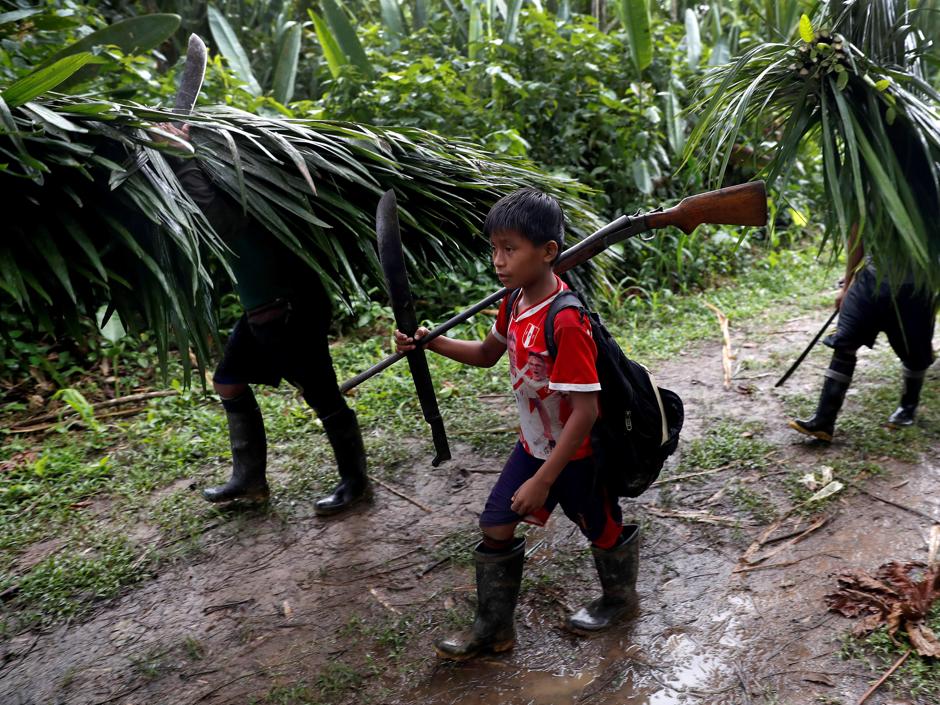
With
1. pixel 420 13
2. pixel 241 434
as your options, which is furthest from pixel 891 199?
pixel 420 13

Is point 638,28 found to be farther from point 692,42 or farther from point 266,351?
point 266,351

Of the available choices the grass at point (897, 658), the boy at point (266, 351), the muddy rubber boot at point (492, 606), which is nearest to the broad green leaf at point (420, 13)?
the boy at point (266, 351)

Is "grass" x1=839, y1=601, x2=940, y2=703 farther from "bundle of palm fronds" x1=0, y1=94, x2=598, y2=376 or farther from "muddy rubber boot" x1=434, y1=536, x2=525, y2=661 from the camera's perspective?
"bundle of palm fronds" x1=0, y1=94, x2=598, y2=376

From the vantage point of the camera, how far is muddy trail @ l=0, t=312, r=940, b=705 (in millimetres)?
1992

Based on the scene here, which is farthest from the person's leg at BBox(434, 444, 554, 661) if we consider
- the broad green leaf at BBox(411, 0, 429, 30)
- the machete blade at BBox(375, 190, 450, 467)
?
the broad green leaf at BBox(411, 0, 429, 30)

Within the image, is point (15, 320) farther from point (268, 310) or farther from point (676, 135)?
point (676, 135)

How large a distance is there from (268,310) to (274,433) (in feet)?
4.27

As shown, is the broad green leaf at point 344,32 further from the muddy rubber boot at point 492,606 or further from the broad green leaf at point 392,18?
the muddy rubber boot at point 492,606

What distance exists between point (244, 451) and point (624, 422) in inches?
66.4

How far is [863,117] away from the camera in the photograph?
251 cm

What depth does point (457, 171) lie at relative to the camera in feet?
9.30

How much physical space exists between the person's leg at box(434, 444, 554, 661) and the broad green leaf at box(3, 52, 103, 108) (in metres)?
1.56

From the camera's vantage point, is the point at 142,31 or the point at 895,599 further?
the point at 142,31

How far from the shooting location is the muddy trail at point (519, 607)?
1.99m
